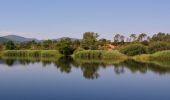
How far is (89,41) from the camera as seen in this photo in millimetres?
58312

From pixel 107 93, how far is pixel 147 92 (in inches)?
75.1

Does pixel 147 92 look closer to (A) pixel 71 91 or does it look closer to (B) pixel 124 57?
(A) pixel 71 91

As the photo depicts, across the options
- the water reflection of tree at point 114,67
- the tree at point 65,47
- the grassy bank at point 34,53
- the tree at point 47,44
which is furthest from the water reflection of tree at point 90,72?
the tree at point 47,44

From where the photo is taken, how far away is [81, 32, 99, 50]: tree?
57.7m

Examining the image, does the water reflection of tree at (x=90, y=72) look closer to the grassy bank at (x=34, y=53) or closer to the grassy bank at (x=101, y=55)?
the grassy bank at (x=101, y=55)

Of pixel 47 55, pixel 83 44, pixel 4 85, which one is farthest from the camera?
pixel 83 44

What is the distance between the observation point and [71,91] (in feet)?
49.1

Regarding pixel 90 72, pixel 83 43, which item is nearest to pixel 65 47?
pixel 83 43

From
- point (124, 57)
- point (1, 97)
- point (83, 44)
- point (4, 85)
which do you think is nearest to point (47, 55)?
point (83, 44)

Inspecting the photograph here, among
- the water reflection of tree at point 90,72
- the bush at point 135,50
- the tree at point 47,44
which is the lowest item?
the water reflection of tree at point 90,72

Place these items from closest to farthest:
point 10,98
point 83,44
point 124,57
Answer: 1. point 10,98
2. point 124,57
3. point 83,44

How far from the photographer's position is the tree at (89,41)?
57.7m

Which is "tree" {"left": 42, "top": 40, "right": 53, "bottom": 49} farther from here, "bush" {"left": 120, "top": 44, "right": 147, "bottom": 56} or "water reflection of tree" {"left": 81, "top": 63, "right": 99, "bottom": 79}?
"water reflection of tree" {"left": 81, "top": 63, "right": 99, "bottom": 79}

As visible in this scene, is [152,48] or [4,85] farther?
[152,48]
